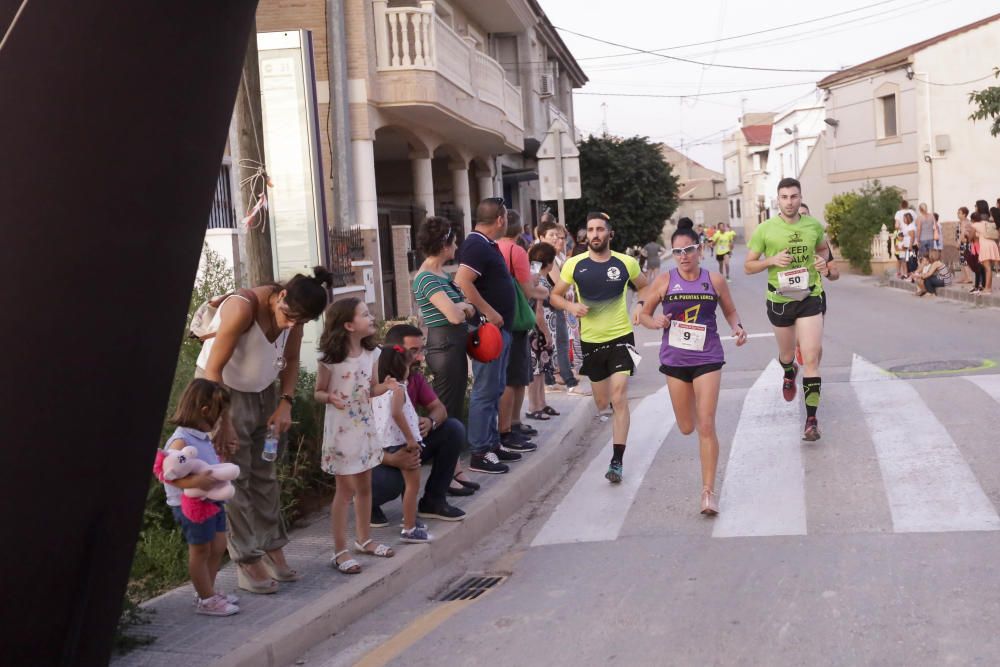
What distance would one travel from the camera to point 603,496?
827 cm

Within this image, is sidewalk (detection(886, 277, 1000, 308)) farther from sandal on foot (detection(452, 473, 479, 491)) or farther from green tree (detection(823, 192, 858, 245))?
sandal on foot (detection(452, 473, 479, 491))

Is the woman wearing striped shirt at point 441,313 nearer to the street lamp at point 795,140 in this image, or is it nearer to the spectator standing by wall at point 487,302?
the spectator standing by wall at point 487,302

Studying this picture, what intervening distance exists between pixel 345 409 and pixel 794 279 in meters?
4.55

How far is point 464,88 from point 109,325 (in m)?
18.3

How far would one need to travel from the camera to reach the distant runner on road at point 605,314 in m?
8.62

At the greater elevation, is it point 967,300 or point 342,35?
point 342,35

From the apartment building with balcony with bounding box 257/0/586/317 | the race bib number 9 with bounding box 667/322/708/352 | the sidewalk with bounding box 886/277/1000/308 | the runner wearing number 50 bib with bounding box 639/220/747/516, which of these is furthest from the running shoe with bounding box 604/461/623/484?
the sidewalk with bounding box 886/277/1000/308

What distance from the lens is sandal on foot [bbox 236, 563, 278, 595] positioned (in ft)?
19.4

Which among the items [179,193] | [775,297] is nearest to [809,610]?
[179,193]

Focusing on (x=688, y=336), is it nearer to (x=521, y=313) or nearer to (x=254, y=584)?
(x=521, y=313)

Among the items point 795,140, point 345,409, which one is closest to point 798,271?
point 345,409

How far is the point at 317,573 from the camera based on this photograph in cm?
629

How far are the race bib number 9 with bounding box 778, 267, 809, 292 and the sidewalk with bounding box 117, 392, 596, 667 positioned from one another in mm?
2847

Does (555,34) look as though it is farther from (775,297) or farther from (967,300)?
(775,297)
